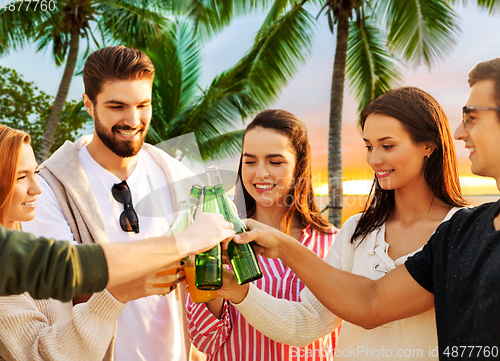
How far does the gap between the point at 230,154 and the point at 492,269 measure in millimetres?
13253

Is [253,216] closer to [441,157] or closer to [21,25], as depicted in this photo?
[441,157]

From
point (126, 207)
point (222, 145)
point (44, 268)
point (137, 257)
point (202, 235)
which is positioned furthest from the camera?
point (222, 145)

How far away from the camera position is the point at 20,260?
3.60 feet

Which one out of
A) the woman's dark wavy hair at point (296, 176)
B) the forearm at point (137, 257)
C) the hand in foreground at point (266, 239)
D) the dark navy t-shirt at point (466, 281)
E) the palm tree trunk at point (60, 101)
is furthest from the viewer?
the palm tree trunk at point (60, 101)

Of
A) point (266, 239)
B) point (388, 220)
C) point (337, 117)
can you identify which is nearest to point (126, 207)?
point (266, 239)

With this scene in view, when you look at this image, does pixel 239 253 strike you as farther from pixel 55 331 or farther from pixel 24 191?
pixel 24 191

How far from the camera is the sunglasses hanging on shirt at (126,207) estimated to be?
231cm

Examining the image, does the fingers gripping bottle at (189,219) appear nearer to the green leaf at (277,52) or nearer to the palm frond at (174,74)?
the green leaf at (277,52)

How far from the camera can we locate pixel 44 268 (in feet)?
3.64

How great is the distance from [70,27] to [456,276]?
13.8 meters

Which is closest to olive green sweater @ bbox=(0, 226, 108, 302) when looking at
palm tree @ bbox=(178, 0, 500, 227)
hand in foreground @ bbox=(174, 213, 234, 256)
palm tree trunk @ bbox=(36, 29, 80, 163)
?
hand in foreground @ bbox=(174, 213, 234, 256)

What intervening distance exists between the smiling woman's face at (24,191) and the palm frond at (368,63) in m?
10.6

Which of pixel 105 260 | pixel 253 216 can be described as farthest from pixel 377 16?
pixel 105 260

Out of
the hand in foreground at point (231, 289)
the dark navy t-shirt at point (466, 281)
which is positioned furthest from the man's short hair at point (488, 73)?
the hand in foreground at point (231, 289)
